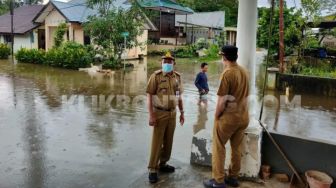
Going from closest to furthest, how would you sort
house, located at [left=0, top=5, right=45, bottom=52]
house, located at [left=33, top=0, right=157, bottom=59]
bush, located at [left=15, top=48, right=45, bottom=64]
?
1. bush, located at [left=15, top=48, right=45, bottom=64]
2. house, located at [left=33, top=0, right=157, bottom=59]
3. house, located at [left=0, top=5, right=45, bottom=52]

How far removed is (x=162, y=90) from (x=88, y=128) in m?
3.47

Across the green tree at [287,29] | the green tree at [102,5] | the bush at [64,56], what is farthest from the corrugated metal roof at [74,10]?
the green tree at [287,29]

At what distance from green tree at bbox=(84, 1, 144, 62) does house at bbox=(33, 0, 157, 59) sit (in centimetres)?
260

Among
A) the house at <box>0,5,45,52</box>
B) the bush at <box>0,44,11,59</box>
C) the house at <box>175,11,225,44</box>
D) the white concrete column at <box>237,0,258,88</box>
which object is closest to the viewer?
the white concrete column at <box>237,0,258,88</box>

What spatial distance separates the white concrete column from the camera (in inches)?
183

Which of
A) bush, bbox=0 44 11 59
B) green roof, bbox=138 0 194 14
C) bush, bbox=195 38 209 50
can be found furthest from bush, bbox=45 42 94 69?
bush, bbox=195 38 209 50

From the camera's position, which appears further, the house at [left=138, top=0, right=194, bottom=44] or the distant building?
the house at [left=138, top=0, right=194, bottom=44]

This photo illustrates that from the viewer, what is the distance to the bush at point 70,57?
18.6m

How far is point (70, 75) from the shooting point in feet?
53.2

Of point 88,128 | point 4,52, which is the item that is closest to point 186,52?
point 4,52

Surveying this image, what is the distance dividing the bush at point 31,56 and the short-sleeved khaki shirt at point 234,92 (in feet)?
59.9

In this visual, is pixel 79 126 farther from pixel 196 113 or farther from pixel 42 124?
pixel 196 113

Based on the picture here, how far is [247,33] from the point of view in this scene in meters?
4.70

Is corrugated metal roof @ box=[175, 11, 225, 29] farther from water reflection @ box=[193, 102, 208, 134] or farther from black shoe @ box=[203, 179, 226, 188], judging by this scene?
black shoe @ box=[203, 179, 226, 188]
